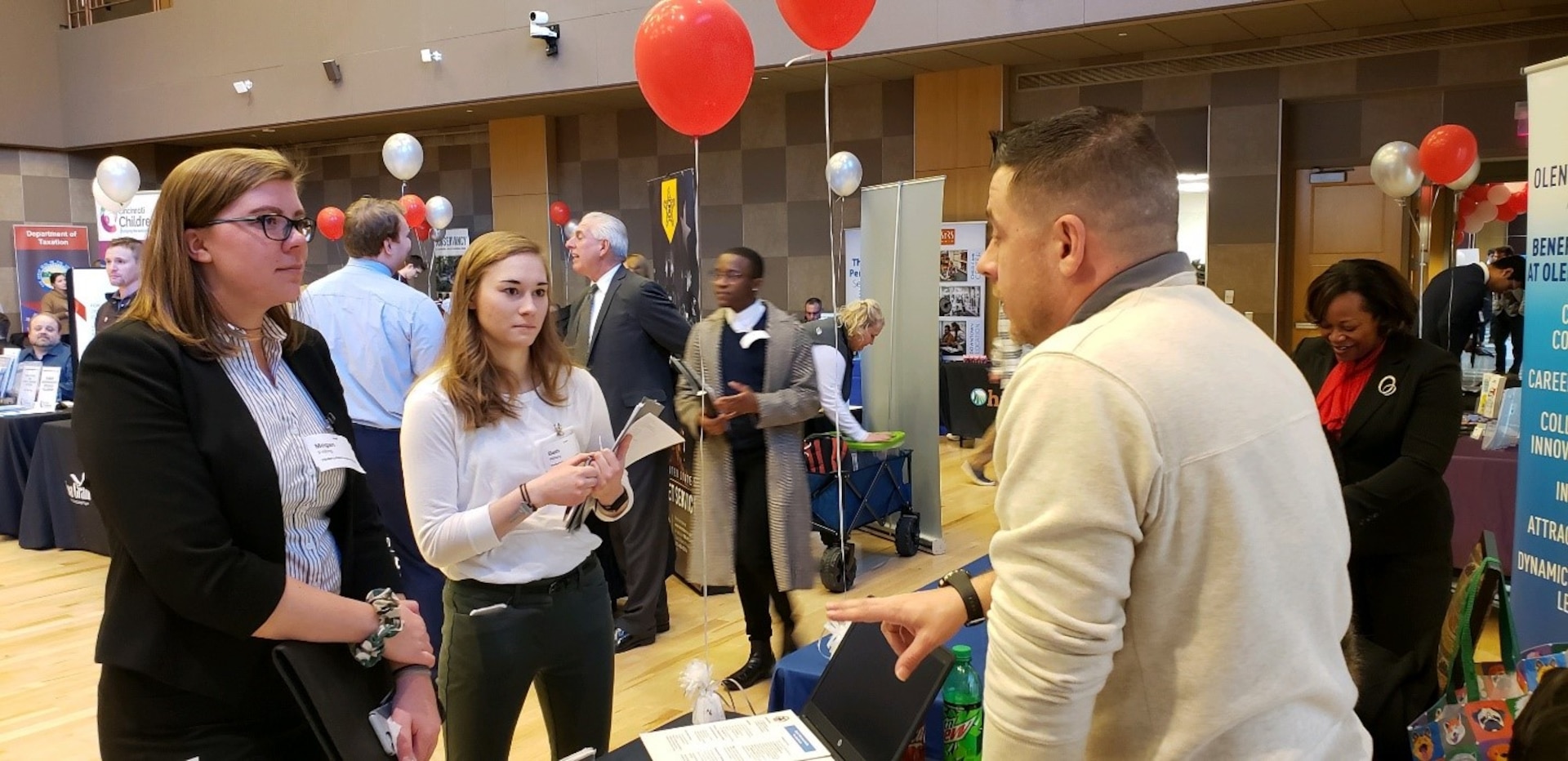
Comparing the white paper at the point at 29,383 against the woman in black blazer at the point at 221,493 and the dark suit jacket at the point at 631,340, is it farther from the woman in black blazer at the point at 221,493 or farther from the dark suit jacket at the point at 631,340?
the woman in black blazer at the point at 221,493

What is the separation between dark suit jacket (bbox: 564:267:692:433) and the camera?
4195 mm

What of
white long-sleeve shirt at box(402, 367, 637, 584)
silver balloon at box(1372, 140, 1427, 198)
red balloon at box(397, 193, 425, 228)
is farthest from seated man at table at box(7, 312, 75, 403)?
silver balloon at box(1372, 140, 1427, 198)

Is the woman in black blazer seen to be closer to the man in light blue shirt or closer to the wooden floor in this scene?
the wooden floor

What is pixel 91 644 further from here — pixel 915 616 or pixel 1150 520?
pixel 1150 520

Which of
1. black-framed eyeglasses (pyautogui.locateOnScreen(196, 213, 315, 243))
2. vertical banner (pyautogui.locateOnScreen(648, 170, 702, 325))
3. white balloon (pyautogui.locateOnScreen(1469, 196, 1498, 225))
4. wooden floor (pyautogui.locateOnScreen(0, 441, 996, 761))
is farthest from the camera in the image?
white balloon (pyautogui.locateOnScreen(1469, 196, 1498, 225))

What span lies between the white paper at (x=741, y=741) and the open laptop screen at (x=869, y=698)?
0.11ft

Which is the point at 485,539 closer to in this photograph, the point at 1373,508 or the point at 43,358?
the point at 1373,508

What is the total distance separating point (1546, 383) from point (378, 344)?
12.4 ft

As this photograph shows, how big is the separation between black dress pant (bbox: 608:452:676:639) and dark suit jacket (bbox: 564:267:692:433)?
0.93ft

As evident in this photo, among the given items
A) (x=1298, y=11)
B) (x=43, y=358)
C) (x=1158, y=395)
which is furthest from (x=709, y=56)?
(x=1298, y=11)

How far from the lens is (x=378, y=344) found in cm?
365

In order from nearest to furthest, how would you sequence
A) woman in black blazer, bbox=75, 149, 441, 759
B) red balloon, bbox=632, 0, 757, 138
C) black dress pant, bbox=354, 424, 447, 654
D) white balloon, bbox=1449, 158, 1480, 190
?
woman in black blazer, bbox=75, 149, 441, 759 < red balloon, bbox=632, 0, 757, 138 < black dress pant, bbox=354, 424, 447, 654 < white balloon, bbox=1449, 158, 1480, 190

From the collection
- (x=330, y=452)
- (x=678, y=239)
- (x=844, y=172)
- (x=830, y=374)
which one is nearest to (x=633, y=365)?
(x=830, y=374)

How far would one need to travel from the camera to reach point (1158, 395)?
2.91 feet
